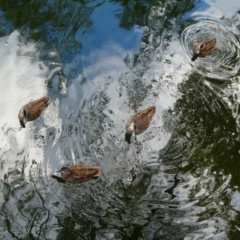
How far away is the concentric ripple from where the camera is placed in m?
4.45

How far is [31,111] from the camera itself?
12.9 feet

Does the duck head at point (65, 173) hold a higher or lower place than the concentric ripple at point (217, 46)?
higher

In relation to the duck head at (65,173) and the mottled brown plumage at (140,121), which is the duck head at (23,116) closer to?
the duck head at (65,173)

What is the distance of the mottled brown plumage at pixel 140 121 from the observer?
3.88m

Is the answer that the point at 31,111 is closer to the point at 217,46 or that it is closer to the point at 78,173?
the point at 78,173

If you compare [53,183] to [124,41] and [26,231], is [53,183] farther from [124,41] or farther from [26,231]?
[124,41]

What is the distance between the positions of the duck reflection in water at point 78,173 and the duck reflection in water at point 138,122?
0.43 m

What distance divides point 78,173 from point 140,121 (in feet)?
2.15

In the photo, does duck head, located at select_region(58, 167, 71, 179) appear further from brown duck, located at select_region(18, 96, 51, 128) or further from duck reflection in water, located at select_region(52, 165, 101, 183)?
brown duck, located at select_region(18, 96, 51, 128)

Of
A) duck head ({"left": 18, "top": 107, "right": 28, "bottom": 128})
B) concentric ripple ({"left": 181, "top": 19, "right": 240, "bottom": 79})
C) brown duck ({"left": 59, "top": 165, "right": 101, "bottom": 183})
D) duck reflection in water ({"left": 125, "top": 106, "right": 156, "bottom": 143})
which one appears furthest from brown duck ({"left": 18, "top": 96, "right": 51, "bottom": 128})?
concentric ripple ({"left": 181, "top": 19, "right": 240, "bottom": 79})

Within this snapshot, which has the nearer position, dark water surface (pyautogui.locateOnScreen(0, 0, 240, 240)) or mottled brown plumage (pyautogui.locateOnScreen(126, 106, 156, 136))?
dark water surface (pyautogui.locateOnScreen(0, 0, 240, 240))

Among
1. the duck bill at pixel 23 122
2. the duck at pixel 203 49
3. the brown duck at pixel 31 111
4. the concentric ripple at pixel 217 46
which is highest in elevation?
the brown duck at pixel 31 111

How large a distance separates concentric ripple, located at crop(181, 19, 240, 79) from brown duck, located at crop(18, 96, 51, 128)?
1.40 m

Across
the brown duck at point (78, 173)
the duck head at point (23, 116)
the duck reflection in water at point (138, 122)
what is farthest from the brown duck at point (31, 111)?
the duck reflection in water at point (138, 122)
